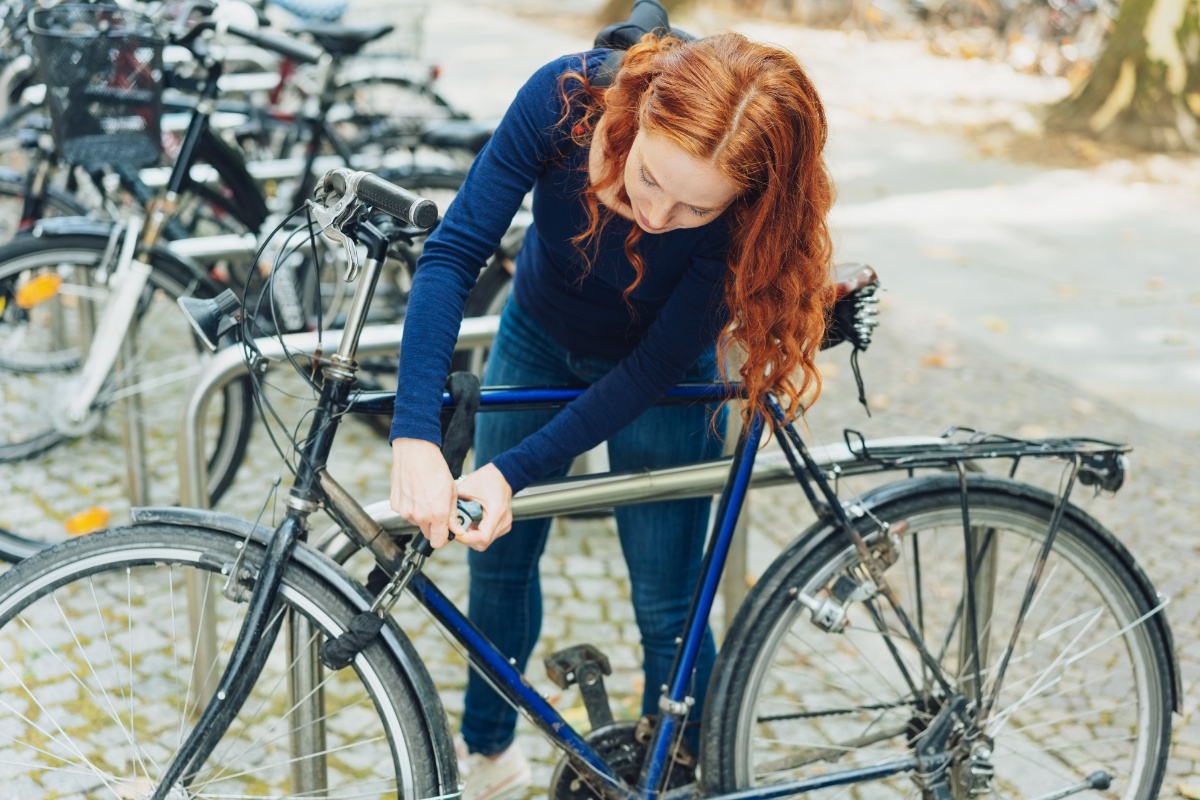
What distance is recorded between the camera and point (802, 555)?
231 cm

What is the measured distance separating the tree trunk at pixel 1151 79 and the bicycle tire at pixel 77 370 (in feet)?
23.9

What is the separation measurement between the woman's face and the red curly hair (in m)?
0.02

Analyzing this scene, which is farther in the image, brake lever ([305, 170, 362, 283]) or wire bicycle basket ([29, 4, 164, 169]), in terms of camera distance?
wire bicycle basket ([29, 4, 164, 169])

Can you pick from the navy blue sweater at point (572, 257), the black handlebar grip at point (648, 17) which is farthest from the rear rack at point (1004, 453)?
the black handlebar grip at point (648, 17)

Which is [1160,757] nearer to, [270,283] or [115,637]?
[270,283]

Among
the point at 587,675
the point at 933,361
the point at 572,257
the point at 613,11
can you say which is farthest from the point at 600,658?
the point at 613,11

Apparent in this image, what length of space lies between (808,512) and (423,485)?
258 cm

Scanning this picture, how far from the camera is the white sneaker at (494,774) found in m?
2.74

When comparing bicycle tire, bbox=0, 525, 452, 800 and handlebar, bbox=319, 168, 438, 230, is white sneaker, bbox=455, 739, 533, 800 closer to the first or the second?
bicycle tire, bbox=0, 525, 452, 800

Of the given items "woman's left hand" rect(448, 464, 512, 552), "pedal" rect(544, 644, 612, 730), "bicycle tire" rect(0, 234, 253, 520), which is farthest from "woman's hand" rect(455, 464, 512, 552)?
"bicycle tire" rect(0, 234, 253, 520)

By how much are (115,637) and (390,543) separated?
1.65 meters

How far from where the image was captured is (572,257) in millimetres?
2205

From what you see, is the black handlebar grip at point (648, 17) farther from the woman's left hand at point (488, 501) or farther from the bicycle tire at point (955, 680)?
the bicycle tire at point (955, 680)

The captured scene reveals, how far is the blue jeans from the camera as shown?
2.44 metres
